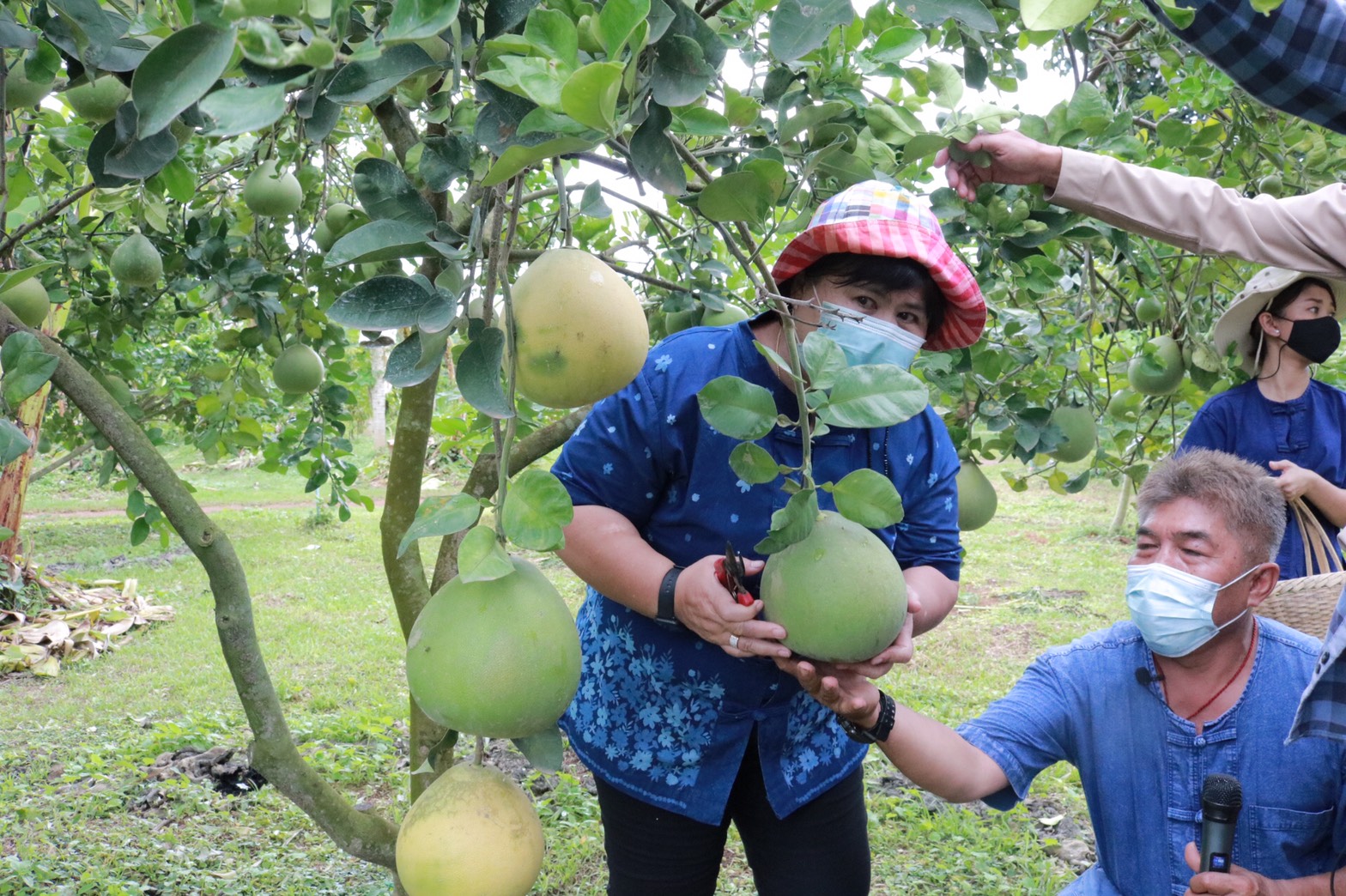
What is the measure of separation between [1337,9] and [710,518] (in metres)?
1.09

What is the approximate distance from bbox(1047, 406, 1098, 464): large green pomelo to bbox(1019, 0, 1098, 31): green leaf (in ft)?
5.85

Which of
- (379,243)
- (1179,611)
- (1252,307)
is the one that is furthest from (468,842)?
(1252,307)

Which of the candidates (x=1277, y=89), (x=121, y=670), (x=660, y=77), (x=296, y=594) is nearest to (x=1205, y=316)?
(x=1277, y=89)

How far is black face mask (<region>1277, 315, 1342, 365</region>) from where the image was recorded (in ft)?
8.31

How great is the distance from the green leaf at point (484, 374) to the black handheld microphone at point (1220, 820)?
1.29 meters

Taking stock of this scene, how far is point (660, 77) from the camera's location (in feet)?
2.52

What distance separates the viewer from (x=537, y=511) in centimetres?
83

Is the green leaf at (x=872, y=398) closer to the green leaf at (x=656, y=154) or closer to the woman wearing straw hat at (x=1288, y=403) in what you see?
the green leaf at (x=656, y=154)

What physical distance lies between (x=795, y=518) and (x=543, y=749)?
12.0 inches

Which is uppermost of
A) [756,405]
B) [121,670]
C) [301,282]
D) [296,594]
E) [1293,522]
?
[756,405]

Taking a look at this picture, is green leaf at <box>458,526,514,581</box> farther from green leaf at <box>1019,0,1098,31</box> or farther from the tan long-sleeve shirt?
the tan long-sleeve shirt

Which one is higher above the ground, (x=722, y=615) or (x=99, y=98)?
(x=99, y=98)

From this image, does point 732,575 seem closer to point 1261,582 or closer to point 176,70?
point 176,70

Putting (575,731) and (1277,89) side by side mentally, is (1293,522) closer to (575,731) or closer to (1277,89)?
(1277,89)
